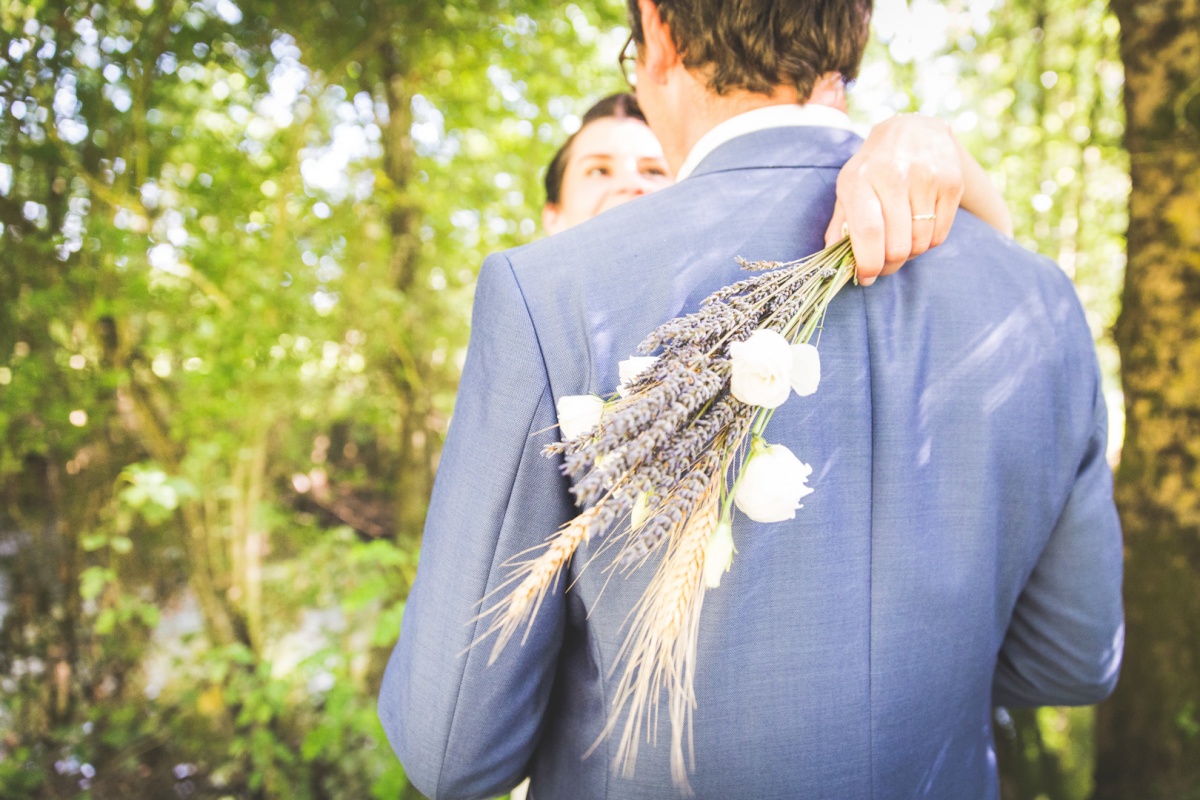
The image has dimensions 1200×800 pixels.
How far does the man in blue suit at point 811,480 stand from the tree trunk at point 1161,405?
156 centimetres

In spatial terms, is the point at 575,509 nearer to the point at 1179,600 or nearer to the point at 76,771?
the point at 1179,600

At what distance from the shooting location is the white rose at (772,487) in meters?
0.67

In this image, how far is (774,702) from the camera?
2.83 feet

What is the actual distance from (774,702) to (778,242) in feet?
2.10

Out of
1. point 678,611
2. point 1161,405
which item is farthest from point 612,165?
point 1161,405

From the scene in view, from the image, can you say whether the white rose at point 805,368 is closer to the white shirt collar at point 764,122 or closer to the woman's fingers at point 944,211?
the woman's fingers at point 944,211

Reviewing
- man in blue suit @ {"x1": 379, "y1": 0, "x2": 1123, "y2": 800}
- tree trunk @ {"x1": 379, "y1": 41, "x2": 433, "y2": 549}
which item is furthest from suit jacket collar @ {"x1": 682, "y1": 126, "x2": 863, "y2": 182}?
tree trunk @ {"x1": 379, "y1": 41, "x2": 433, "y2": 549}

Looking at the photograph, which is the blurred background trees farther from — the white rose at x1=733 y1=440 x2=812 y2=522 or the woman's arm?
the white rose at x1=733 y1=440 x2=812 y2=522

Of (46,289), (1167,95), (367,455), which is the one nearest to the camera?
(1167,95)

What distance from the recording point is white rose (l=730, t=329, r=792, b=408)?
2.11 ft

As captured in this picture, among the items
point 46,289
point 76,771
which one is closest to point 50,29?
point 46,289

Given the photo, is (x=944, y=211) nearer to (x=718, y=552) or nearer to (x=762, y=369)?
(x=762, y=369)

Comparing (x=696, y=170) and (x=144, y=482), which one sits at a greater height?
(x=696, y=170)

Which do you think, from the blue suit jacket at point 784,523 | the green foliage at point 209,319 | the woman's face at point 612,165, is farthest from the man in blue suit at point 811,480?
the green foliage at point 209,319
